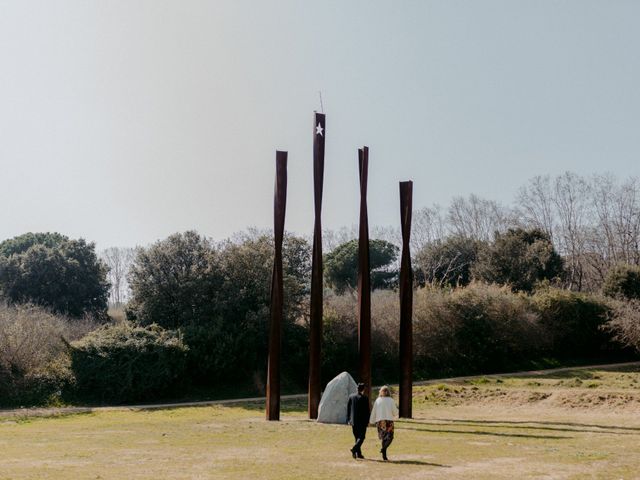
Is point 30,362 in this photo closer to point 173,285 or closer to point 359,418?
point 173,285

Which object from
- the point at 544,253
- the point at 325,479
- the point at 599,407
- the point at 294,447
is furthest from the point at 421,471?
the point at 544,253

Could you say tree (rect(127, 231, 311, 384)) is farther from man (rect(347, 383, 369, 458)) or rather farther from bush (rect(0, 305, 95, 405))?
man (rect(347, 383, 369, 458))

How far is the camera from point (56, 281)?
45.8 meters

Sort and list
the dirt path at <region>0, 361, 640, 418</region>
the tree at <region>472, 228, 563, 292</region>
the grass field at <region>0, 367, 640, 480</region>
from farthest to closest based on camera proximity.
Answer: the tree at <region>472, 228, 563, 292</region> → the dirt path at <region>0, 361, 640, 418</region> → the grass field at <region>0, 367, 640, 480</region>

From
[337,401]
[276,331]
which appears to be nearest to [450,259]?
[276,331]

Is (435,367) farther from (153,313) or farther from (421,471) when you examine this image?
(421,471)

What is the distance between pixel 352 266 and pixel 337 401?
34178 mm

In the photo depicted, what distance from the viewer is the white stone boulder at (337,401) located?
21.2 metres

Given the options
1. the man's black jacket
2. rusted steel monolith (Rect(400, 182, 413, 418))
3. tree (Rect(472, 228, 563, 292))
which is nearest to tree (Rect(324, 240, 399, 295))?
tree (Rect(472, 228, 563, 292))

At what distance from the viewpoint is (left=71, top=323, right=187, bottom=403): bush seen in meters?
30.5

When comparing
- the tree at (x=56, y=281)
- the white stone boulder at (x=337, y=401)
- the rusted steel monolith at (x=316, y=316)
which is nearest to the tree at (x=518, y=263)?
the tree at (x=56, y=281)

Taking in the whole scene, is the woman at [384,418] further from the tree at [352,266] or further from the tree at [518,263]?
the tree at [352,266]

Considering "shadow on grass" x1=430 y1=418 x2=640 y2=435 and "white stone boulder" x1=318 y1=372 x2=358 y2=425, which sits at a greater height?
"white stone boulder" x1=318 y1=372 x2=358 y2=425

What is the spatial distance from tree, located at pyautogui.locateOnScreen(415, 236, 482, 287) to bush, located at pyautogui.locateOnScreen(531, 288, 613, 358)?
42.0ft
